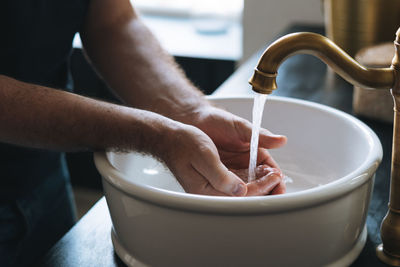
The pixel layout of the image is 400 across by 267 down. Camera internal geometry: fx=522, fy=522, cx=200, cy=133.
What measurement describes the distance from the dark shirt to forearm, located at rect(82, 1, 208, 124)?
0.17 feet

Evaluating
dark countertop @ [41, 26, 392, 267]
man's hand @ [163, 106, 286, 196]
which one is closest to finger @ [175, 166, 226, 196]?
man's hand @ [163, 106, 286, 196]

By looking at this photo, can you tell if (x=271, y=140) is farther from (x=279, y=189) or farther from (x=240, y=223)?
(x=240, y=223)

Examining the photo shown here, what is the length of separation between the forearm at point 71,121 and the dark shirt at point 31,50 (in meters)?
0.25

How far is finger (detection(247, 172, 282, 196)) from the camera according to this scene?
2.20 ft

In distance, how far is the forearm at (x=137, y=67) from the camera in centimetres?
86

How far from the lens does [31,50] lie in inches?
36.4

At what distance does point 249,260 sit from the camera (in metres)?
0.58

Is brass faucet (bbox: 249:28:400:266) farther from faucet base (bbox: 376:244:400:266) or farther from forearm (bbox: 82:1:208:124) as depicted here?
forearm (bbox: 82:1:208:124)

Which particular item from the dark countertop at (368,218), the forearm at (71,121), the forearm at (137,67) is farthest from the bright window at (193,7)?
the forearm at (71,121)

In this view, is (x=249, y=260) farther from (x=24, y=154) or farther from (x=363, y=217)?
(x=24, y=154)

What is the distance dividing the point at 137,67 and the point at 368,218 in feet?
1.51

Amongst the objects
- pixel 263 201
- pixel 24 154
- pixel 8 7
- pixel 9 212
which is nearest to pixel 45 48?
pixel 8 7

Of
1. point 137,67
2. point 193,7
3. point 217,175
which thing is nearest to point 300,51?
point 217,175

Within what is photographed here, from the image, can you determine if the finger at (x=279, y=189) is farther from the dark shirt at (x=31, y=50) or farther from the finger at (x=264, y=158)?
the dark shirt at (x=31, y=50)
